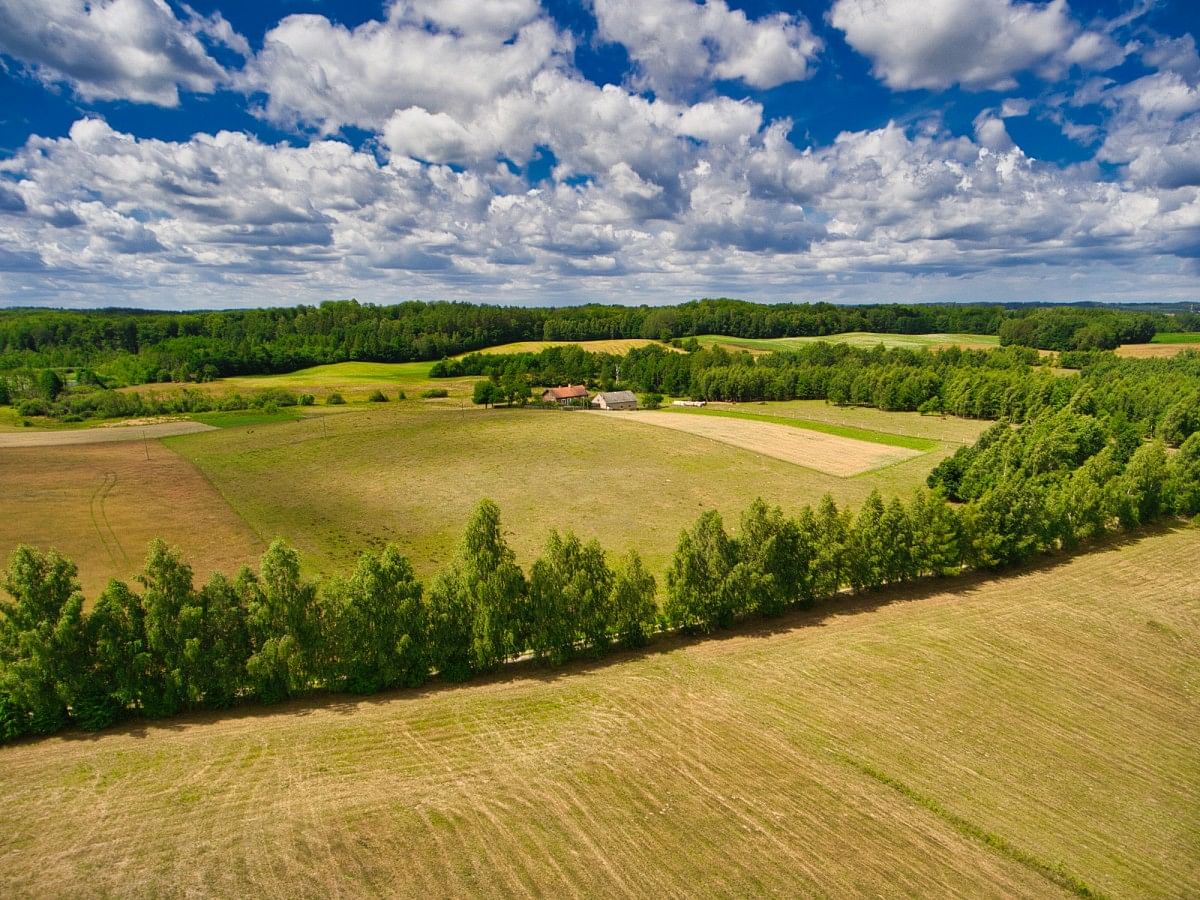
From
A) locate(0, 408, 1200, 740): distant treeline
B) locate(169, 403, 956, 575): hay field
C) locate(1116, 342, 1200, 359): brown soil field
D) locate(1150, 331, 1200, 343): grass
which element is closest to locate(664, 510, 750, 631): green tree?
locate(0, 408, 1200, 740): distant treeline

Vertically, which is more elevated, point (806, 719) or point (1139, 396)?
point (1139, 396)

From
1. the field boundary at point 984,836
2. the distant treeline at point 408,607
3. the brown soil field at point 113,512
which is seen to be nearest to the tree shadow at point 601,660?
the distant treeline at point 408,607

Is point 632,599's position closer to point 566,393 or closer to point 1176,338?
point 566,393

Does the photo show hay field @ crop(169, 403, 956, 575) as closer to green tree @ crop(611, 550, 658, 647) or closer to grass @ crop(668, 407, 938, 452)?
grass @ crop(668, 407, 938, 452)

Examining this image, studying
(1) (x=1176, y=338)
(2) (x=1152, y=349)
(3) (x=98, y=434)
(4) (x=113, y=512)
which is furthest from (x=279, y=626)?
(1) (x=1176, y=338)

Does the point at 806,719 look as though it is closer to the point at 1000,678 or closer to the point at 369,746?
the point at 1000,678

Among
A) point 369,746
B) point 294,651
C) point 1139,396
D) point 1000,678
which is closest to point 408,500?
point 294,651

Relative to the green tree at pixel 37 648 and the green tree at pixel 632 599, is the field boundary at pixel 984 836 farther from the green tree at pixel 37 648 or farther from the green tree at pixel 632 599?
the green tree at pixel 37 648
